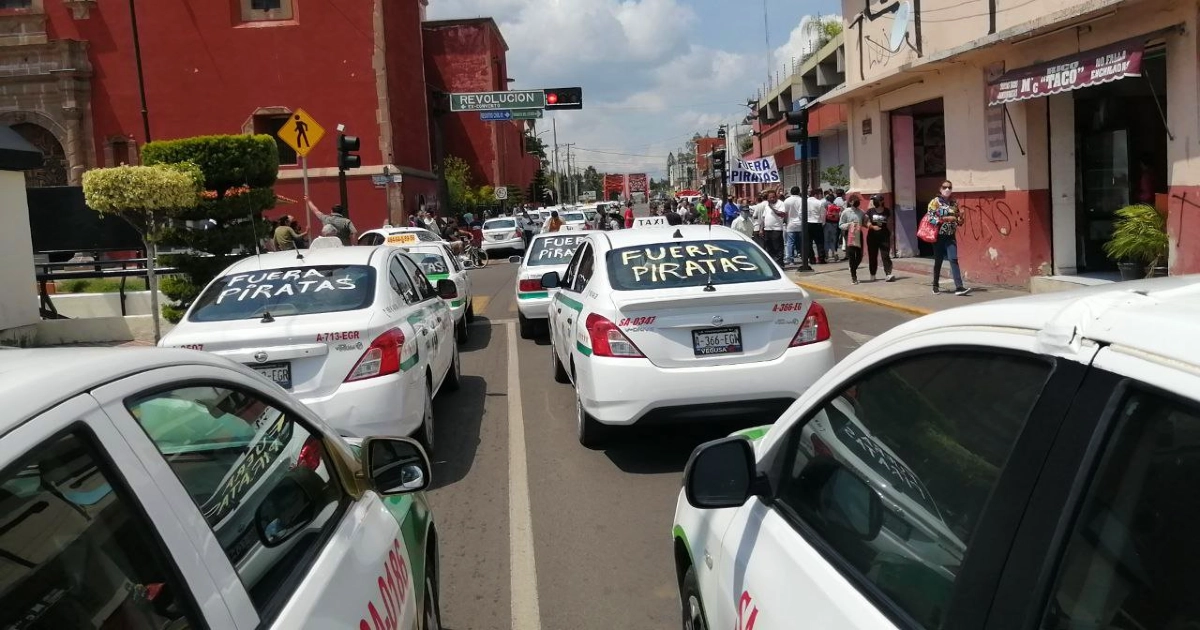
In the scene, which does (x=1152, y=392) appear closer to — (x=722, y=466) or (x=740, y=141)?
(x=722, y=466)

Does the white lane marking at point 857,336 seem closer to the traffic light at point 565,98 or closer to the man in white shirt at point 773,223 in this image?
the man in white shirt at point 773,223

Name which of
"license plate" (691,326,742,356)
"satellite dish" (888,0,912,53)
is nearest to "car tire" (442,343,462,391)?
"license plate" (691,326,742,356)

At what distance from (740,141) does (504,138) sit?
2017 centimetres

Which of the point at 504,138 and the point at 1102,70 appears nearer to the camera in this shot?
the point at 1102,70

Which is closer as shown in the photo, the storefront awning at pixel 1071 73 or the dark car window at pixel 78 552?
the dark car window at pixel 78 552

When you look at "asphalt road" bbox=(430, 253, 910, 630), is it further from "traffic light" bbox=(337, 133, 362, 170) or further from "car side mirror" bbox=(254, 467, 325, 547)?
"traffic light" bbox=(337, 133, 362, 170)

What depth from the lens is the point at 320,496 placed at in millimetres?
2930

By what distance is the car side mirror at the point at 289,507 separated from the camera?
2.47m

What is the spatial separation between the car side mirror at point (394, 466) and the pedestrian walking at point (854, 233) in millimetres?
15754

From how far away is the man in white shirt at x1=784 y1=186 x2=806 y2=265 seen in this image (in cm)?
2291

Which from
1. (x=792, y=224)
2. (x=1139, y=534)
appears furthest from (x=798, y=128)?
(x=1139, y=534)

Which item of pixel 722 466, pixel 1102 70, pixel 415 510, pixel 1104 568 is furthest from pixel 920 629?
pixel 1102 70

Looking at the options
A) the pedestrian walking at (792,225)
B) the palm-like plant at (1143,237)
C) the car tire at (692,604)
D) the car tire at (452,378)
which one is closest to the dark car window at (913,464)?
the car tire at (692,604)

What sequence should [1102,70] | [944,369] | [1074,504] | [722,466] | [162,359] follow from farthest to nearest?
1. [1102,70]
2. [722,466]
3. [162,359]
4. [944,369]
5. [1074,504]
